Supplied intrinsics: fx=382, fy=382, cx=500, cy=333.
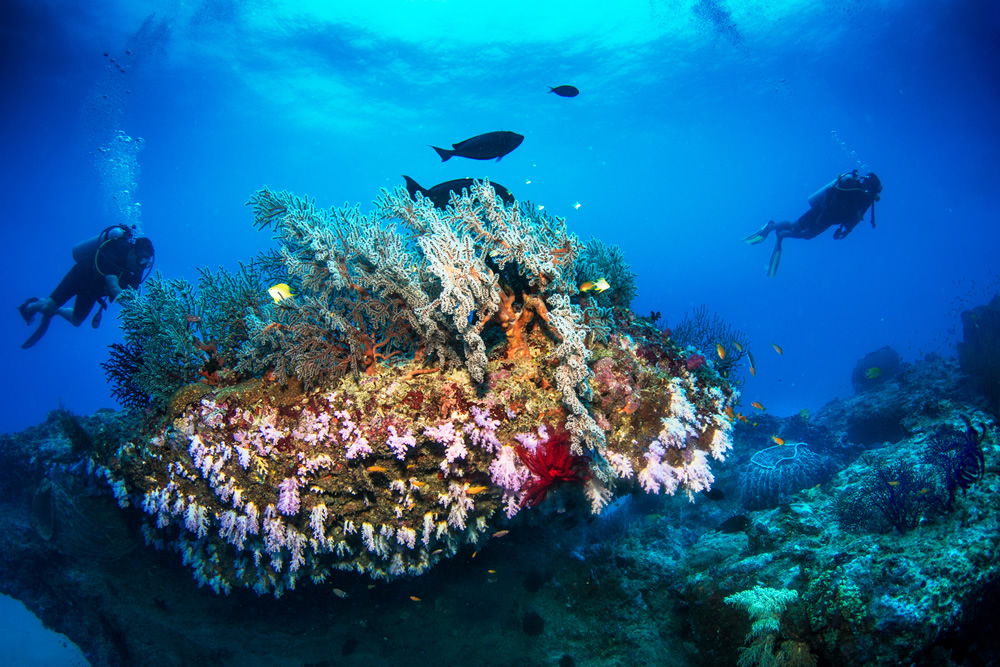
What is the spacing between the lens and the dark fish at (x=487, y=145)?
223 inches

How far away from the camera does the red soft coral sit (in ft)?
10.4

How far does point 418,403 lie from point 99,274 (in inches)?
432

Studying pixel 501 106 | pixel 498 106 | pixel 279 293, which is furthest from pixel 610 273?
pixel 501 106

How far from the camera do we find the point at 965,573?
343cm

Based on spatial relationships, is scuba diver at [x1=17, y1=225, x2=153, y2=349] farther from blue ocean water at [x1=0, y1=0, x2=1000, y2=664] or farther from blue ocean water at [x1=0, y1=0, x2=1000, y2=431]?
blue ocean water at [x1=0, y1=0, x2=1000, y2=664]

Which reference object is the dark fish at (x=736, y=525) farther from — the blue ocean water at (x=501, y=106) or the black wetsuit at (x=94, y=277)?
the black wetsuit at (x=94, y=277)

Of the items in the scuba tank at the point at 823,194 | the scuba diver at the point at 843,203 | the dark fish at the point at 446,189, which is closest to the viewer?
the dark fish at the point at 446,189

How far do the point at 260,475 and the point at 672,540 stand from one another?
725 centimetres

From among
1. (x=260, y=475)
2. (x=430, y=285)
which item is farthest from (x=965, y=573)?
(x=260, y=475)

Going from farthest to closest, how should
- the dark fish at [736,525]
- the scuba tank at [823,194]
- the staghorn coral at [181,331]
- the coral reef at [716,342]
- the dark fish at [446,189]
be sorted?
the scuba tank at [823,194] < the dark fish at [736,525] < the coral reef at [716,342] < the dark fish at [446,189] < the staghorn coral at [181,331]

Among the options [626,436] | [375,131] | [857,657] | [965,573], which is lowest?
[857,657]

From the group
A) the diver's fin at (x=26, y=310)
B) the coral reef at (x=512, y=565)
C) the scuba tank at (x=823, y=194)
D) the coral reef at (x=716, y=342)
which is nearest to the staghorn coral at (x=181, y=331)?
the coral reef at (x=512, y=565)

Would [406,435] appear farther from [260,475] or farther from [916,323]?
[916,323]

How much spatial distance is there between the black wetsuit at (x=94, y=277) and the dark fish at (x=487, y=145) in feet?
26.1
